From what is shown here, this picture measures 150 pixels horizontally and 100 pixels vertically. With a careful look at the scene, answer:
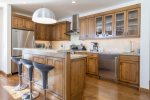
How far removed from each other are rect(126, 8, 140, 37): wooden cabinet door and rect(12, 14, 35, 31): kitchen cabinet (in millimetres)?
4043

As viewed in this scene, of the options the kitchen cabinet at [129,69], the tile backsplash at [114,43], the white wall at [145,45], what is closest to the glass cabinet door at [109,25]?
→ the tile backsplash at [114,43]

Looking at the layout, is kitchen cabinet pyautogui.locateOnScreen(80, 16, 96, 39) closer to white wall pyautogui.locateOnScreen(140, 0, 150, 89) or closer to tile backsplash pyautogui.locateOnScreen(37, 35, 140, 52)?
tile backsplash pyautogui.locateOnScreen(37, 35, 140, 52)

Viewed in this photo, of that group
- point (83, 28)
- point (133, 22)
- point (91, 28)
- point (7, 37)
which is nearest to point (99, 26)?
point (91, 28)

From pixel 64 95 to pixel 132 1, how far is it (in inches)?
142

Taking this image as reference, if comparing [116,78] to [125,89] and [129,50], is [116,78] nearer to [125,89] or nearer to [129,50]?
[125,89]

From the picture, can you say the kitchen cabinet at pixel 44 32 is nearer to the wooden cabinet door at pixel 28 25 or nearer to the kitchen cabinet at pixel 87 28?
the wooden cabinet door at pixel 28 25

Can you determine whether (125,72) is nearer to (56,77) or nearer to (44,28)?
(56,77)

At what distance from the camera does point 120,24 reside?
4.25 meters

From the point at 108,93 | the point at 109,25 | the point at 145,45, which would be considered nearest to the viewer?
the point at 108,93

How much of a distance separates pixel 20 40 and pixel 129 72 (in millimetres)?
4234

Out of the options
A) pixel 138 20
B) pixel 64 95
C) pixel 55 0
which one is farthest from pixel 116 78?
pixel 55 0

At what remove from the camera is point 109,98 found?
288cm

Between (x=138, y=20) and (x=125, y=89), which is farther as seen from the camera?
(x=138, y=20)

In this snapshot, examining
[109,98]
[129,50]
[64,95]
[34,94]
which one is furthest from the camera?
[129,50]
